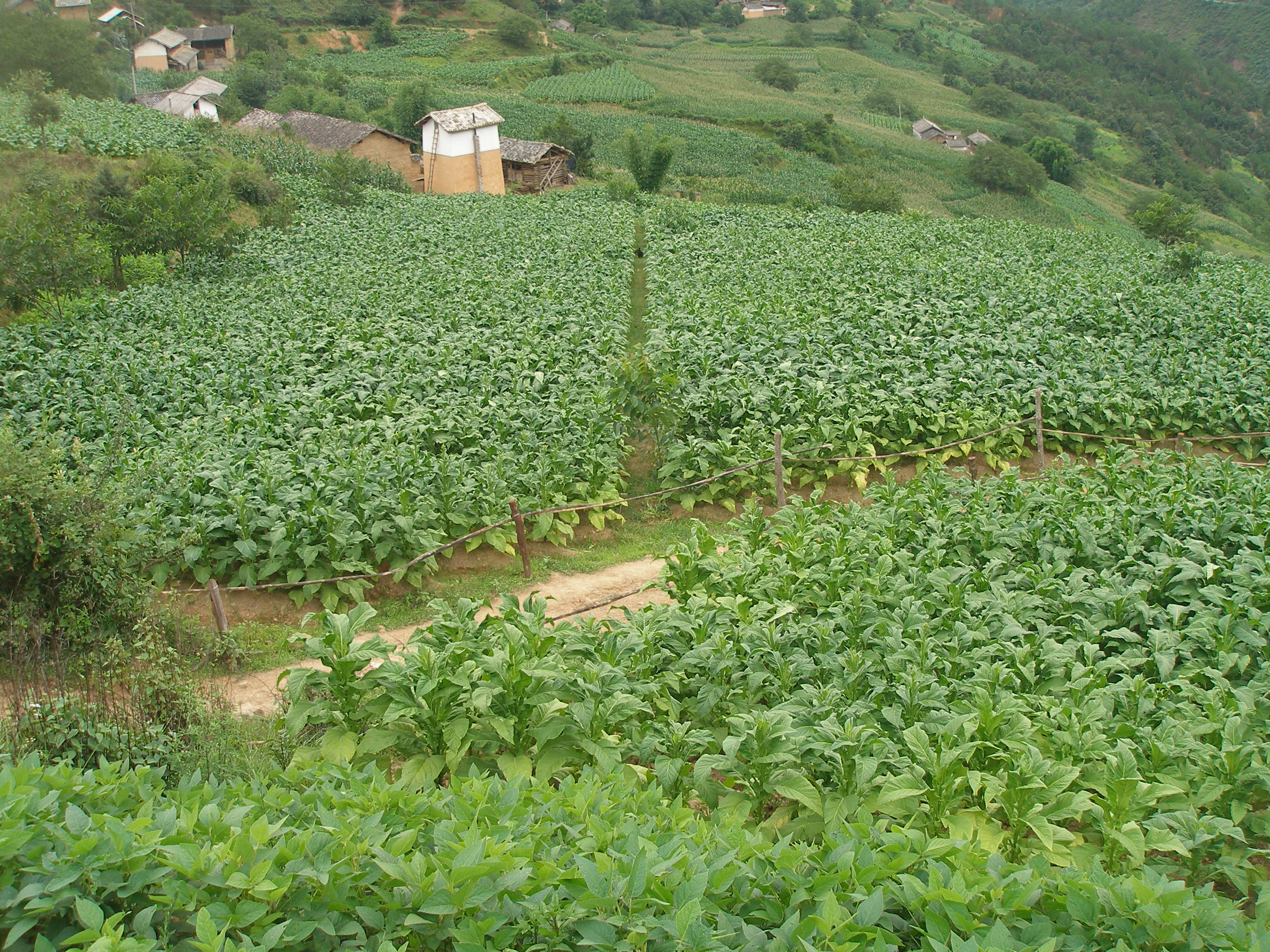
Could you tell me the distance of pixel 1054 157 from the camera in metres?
74.2

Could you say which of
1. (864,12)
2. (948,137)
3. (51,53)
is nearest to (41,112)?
(51,53)

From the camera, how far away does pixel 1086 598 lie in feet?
22.5

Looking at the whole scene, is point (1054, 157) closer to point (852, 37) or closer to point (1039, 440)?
point (852, 37)

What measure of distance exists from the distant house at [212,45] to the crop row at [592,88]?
26.8m

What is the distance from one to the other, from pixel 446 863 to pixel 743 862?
1.31 metres

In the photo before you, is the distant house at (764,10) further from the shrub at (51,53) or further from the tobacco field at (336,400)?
the tobacco field at (336,400)

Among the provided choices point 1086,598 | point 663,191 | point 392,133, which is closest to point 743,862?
point 1086,598

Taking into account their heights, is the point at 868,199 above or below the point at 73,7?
below

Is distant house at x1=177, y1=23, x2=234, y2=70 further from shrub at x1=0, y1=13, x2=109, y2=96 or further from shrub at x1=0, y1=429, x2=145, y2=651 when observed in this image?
shrub at x1=0, y1=429, x2=145, y2=651

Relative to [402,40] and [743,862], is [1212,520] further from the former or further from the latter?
[402,40]

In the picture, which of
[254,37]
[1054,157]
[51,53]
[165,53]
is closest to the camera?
[51,53]

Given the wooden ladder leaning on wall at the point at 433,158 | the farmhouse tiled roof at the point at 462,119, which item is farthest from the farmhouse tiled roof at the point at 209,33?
the farmhouse tiled roof at the point at 462,119

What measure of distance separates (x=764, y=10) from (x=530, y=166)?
301ft

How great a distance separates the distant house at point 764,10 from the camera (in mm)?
119375
